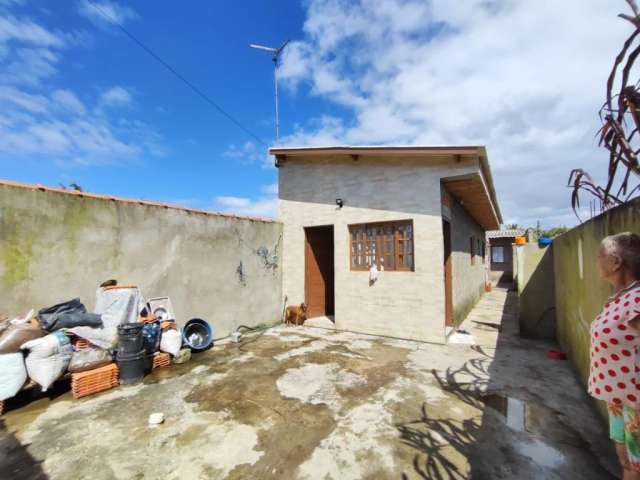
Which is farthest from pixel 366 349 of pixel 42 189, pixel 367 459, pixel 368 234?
pixel 42 189

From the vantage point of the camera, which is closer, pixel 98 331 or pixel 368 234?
pixel 98 331

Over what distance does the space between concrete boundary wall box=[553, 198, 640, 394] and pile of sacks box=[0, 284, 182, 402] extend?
19.6 ft

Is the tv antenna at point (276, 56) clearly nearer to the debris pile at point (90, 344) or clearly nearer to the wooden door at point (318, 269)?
the wooden door at point (318, 269)

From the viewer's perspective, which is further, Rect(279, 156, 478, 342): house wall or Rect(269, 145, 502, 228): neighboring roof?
Rect(279, 156, 478, 342): house wall

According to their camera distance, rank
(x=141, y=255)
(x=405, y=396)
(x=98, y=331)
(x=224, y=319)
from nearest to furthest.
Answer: (x=405, y=396)
(x=98, y=331)
(x=141, y=255)
(x=224, y=319)

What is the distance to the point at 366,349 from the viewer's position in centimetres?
570

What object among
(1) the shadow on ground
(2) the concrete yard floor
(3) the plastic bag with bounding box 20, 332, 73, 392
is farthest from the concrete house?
(3) the plastic bag with bounding box 20, 332, 73, 392

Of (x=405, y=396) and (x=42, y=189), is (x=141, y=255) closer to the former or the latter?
(x=42, y=189)

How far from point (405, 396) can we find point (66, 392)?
449 cm

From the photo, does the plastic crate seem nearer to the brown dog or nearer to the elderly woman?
the brown dog

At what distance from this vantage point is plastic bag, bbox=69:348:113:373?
148 inches

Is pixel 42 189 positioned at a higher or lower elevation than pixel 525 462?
higher

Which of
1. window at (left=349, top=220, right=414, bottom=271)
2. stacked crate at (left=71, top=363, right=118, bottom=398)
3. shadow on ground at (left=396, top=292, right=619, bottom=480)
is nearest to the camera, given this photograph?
shadow on ground at (left=396, top=292, right=619, bottom=480)

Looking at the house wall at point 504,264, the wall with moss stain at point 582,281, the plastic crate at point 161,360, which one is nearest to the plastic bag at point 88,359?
the plastic crate at point 161,360
